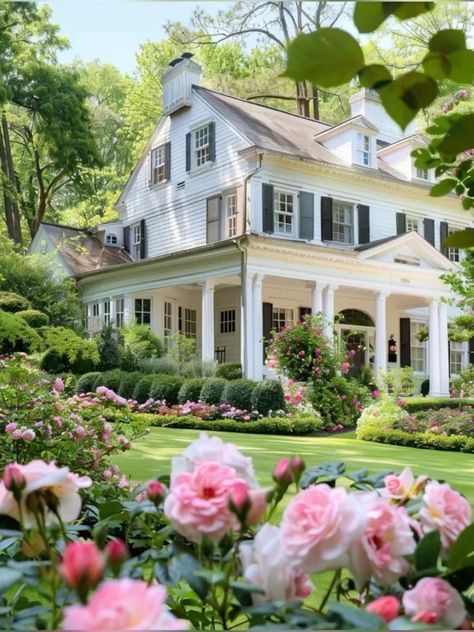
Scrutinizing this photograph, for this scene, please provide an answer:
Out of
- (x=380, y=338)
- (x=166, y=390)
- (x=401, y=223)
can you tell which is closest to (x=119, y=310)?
(x=166, y=390)

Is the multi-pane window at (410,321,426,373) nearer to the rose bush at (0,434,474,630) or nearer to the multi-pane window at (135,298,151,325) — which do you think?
the multi-pane window at (135,298,151,325)

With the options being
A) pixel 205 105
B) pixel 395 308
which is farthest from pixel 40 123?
pixel 395 308

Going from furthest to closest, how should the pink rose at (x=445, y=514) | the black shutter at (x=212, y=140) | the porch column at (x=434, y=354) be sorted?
the porch column at (x=434, y=354)
the black shutter at (x=212, y=140)
the pink rose at (x=445, y=514)

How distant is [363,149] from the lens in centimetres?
1691

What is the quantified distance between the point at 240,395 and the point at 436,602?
34.7 ft

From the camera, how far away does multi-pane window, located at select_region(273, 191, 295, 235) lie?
606 inches

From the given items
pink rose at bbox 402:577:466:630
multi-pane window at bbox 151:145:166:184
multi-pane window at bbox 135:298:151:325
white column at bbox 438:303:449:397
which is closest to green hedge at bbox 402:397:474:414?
white column at bbox 438:303:449:397

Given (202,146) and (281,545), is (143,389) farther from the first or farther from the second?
(281,545)

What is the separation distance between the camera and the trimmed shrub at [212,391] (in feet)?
38.2

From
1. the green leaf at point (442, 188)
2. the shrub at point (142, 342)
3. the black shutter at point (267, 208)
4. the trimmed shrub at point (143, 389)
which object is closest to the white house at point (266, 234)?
the black shutter at point (267, 208)

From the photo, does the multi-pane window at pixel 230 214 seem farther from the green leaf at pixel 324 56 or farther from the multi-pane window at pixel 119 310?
the green leaf at pixel 324 56

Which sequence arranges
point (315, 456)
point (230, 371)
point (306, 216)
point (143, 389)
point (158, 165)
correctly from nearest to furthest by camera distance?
point (315, 456) < point (143, 389) < point (230, 371) < point (306, 216) < point (158, 165)

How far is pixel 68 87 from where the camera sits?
15797 millimetres

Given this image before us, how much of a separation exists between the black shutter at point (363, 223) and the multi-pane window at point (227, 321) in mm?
3629
